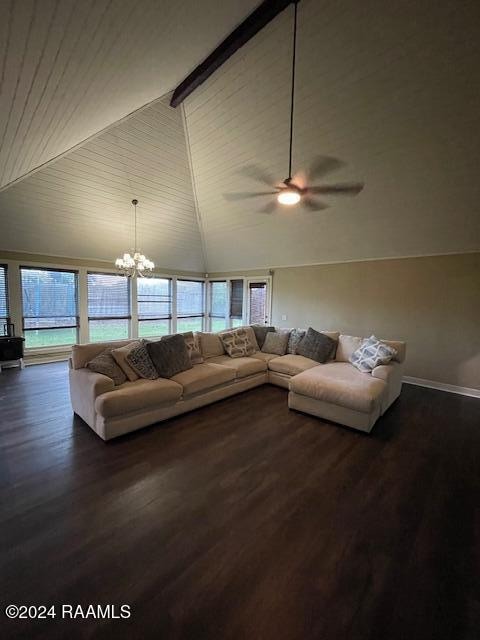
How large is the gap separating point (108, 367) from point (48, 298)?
410 centimetres

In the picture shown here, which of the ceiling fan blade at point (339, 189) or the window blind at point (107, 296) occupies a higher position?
the ceiling fan blade at point (339, 189)

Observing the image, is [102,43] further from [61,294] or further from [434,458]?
[61,294]

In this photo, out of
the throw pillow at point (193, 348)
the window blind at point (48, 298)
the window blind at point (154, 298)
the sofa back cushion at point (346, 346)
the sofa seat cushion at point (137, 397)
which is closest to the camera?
the sofa seat cushion at point (137, 397)

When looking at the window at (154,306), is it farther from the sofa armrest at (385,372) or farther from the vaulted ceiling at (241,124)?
the sofa armrest at (385,372)

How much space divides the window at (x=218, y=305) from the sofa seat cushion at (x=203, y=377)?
15.3ft

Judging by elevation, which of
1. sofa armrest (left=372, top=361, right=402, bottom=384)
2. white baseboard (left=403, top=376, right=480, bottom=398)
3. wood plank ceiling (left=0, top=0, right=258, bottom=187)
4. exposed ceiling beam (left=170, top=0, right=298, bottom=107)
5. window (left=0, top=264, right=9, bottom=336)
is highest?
exposed ceiling beam (left=170, top=0, right=298, bottom=107)

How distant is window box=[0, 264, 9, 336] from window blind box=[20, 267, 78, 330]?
0.90ft

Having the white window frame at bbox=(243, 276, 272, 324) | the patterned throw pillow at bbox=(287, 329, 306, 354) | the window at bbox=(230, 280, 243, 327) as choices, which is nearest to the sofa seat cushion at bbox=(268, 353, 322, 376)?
the patterned throw pillow at bbox=(287, 329, 306, 354)

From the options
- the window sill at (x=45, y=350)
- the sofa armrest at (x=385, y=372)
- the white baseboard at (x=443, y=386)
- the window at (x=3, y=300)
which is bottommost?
the white baseboard at (x=443, y=386)

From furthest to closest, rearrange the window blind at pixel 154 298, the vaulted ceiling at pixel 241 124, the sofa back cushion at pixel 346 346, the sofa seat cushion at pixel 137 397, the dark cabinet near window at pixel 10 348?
the window blind at pixel 154 298 → the dark cabinet near window at pixel 10 348 → the sofa back cushion at pixel 346 346 → the sofa seat cushion at pixel 137 397 → the vaulted ceiling at pixel 241 124

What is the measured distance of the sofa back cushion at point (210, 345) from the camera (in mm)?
4426

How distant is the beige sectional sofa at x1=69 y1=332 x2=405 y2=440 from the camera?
2742mm

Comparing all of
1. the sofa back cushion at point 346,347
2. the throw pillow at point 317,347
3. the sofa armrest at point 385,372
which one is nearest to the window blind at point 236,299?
the throw pillow at point 317,347

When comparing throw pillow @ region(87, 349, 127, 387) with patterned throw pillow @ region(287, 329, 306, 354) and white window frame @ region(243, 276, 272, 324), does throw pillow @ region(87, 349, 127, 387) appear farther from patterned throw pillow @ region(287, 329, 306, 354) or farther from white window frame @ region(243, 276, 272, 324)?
white window frame @ region(243, 276, 272, 324)
